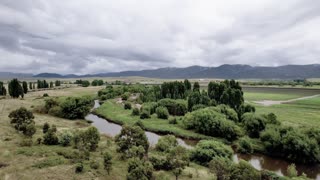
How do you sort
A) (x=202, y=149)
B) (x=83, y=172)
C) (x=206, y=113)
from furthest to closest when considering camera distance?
(x=206, y=113)
(x=202, y=149)
(x=83, y=172)

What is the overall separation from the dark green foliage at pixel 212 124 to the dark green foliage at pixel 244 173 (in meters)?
29.1

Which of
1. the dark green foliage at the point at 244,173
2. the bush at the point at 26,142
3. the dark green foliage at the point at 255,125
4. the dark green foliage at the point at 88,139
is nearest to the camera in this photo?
the dark green foliage at the point at 244,173

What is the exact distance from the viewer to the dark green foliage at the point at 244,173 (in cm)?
3272

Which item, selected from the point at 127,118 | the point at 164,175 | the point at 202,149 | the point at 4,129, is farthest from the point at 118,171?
the point at 127,118

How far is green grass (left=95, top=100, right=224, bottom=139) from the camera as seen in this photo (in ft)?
223

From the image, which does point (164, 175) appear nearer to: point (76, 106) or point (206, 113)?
point (206, 113)

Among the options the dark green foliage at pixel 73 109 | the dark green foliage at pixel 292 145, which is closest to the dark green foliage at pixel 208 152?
the dark green foliage at pixel 292 145

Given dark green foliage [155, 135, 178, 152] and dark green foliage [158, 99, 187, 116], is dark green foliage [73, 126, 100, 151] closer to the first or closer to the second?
dark green foliage [155, 135, 178, 152]

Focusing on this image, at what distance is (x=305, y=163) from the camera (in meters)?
49.8

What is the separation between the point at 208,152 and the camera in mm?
45188

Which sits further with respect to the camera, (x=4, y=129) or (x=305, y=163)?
(x=4, y=129)

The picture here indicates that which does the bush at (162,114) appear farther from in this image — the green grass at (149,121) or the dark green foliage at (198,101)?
the dark green foliage at (198,101)

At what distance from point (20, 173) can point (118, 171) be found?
42.8 feet

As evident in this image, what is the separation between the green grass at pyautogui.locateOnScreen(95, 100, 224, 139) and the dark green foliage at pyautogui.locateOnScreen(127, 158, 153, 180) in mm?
32267
